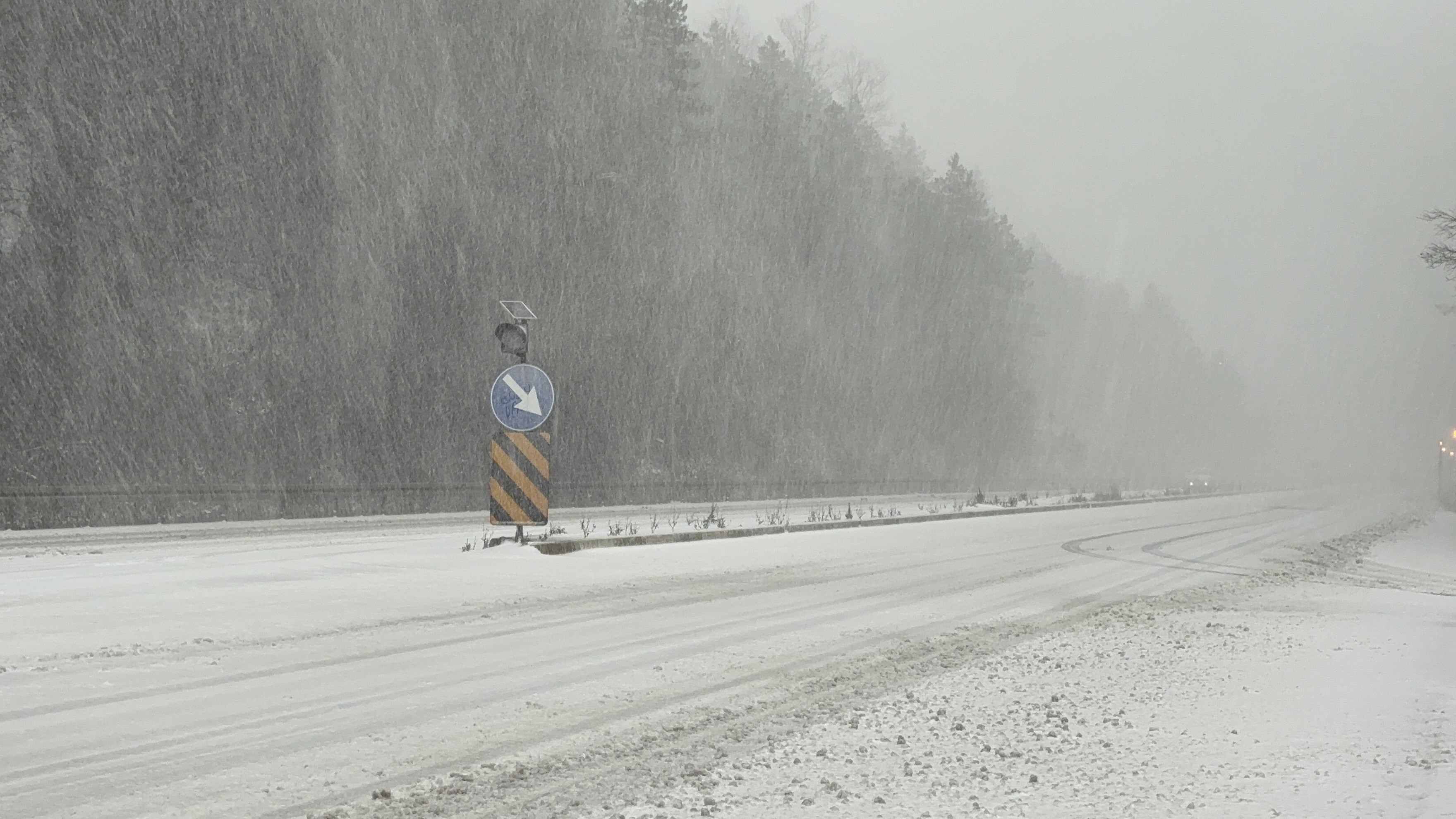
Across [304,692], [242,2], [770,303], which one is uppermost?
[242,2]

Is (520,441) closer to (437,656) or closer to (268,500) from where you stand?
(437,656)

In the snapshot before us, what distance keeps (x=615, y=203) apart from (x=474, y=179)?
23.7ft

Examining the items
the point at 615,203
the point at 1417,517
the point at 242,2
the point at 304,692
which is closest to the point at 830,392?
the point at 615,203

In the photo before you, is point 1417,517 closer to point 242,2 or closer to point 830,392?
point 830,392

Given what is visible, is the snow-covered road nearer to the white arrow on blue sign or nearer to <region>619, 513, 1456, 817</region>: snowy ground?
<region>619, 513, 1456, 817</region>: snowy ground

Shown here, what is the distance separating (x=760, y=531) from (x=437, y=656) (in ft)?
49.6

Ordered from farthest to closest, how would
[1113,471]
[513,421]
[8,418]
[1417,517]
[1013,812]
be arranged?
[1113,471]
[1417,517]
[8,418]
[513,421]
[1013,812]

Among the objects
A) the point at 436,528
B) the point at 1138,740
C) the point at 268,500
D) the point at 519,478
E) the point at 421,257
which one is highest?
the point at 421,257

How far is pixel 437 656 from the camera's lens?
808 cm

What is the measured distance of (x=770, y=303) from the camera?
57.4 metres

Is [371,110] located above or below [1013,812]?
above

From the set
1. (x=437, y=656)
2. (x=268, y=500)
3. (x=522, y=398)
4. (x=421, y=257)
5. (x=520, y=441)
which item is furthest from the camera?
(x=421, y=257)

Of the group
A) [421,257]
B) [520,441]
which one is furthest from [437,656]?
[421,257]

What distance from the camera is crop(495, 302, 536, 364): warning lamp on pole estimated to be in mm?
16344
